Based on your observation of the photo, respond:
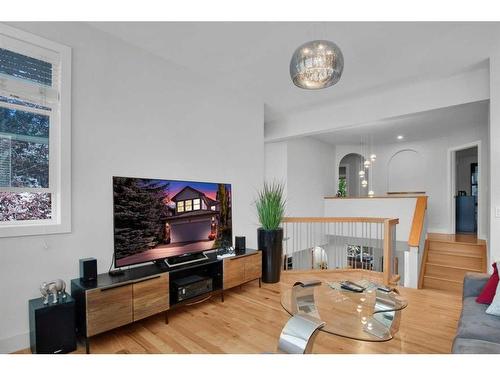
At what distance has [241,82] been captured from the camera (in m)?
3.97

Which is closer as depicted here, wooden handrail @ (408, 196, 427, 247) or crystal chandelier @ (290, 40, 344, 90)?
crystal chandelier @ (290, 40, 344, 90)

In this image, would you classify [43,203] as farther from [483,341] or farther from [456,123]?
[456,123]

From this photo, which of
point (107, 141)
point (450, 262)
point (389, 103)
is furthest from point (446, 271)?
point (107, 141)

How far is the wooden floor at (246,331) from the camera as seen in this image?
224 centimetres

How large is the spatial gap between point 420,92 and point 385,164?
15.2ft

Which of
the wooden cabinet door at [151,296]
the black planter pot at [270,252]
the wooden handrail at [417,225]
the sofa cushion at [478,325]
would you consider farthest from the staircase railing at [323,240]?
the sofa cushion at [478,325]

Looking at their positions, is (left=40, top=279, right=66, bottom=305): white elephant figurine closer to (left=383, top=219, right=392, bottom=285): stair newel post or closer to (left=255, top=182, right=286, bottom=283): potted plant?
(left=255, top=182, right=286, bottom=283): potted plant

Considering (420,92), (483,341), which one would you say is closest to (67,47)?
(483,341)

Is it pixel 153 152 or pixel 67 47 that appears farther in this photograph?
pixel 153 152

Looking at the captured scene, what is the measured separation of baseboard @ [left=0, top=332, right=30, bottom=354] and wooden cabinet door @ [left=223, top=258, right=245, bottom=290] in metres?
1.83

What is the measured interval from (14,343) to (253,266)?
2441mm

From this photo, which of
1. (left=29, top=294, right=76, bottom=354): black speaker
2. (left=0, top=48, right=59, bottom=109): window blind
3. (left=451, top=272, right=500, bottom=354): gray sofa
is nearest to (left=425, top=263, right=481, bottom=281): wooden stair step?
(left=451, top=272, right=500, bottom=354): gray sofa

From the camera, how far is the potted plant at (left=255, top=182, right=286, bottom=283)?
3898mm
